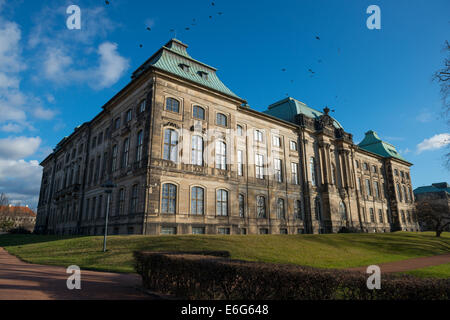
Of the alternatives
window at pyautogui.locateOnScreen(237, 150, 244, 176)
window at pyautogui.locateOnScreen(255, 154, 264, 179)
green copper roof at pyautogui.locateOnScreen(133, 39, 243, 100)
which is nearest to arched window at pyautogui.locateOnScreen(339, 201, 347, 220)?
window at pyautogui.locateOnScreen(255, 154, 264, 179)

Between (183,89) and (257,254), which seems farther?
(183,89)

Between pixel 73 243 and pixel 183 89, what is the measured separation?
17.8m

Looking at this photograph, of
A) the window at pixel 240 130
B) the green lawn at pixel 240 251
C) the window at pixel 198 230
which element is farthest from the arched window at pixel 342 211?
the window at pixel 198 230

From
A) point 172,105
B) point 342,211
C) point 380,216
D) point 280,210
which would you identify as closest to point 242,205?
point 280,210

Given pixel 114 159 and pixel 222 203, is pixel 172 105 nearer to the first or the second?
pixel 114 159

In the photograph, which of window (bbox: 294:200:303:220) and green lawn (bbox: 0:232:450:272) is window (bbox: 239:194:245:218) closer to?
green lawn (bbox: 0:232:450:272)

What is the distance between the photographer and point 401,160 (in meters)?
65.5

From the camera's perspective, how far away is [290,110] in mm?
45219

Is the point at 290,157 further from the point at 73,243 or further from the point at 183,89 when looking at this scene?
the point at 73,243

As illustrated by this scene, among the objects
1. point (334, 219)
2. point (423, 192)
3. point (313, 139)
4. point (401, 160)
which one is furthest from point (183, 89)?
point (423, 192)

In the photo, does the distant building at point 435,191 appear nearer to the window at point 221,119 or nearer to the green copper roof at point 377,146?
the green copper roof at point 377,146

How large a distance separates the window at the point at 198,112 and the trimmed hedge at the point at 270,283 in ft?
73.6

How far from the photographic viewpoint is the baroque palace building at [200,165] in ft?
85.5

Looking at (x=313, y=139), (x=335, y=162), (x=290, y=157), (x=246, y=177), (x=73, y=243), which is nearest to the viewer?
(x=73, y=243)
